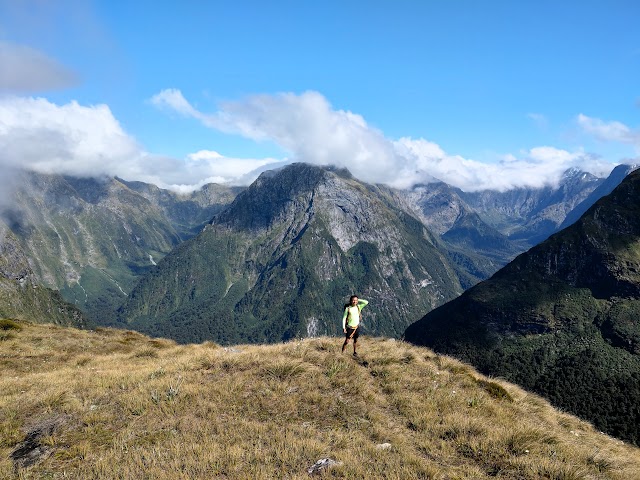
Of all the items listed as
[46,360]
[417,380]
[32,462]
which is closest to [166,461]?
[32,462]

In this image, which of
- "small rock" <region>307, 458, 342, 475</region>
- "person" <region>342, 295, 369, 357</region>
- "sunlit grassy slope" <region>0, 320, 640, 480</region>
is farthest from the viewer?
"person" <region>342, 295, 369, 357</region>

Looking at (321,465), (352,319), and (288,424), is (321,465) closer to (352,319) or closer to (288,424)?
(288,424)

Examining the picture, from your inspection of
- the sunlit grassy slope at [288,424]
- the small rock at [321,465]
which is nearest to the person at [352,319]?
the sunlit grassy slope at [288,424]

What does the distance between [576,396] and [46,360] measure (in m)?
201

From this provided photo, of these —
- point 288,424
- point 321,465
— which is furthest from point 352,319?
point 321,465

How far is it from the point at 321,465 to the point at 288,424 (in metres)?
3.09

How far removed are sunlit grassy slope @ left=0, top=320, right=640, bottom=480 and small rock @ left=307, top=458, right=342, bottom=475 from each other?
A: 0.46 ft

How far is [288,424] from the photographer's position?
14188mm

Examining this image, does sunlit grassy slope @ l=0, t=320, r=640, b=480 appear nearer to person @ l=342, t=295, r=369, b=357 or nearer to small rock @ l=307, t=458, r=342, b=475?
small rock @ l=307, t=458, r=342, b=475

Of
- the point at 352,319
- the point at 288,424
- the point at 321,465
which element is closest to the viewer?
the point at 321,465

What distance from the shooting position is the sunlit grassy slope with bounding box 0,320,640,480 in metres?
11.4

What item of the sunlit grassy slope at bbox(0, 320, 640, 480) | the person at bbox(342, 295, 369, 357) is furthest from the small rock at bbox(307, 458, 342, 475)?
the person at bbox(342, 295, 369, 357)

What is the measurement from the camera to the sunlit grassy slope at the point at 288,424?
Result: 1143 cm

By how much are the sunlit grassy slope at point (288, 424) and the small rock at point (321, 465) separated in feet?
0.46
